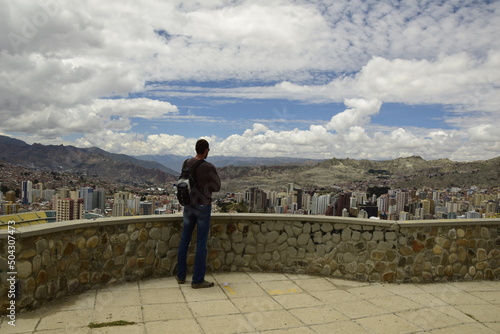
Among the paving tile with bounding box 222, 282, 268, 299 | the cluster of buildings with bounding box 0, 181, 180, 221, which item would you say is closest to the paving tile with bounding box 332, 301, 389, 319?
the paving tile with bounding box 222, 282, 268, 299

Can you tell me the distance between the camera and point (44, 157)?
1741 inches

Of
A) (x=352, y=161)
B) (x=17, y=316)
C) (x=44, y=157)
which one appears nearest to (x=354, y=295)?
(x=17, y=316)

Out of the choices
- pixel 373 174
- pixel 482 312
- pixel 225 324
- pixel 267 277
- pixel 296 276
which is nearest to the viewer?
pixel 225 324

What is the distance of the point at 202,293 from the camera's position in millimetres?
4730

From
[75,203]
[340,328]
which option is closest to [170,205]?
[75,203]

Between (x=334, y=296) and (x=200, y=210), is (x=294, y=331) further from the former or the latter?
(x=200, y=210)

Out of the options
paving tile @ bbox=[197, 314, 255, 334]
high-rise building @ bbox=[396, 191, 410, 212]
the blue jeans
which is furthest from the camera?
high-rise building @ bbox=[396, 191, 410, 212]

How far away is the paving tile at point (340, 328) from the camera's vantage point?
372 cm

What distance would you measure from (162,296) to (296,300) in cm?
166

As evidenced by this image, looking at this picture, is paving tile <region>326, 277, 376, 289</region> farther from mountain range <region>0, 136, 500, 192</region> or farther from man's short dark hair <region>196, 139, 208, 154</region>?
mountain range <region>0, 136, 500, 192</region>

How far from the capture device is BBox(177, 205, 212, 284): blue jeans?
493 centimetres

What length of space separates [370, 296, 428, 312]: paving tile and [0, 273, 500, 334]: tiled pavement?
1 cm

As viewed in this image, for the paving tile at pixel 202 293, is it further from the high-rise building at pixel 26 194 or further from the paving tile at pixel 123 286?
the high-rise building at pixel 26 194

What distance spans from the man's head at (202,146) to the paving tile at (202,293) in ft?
5.97
